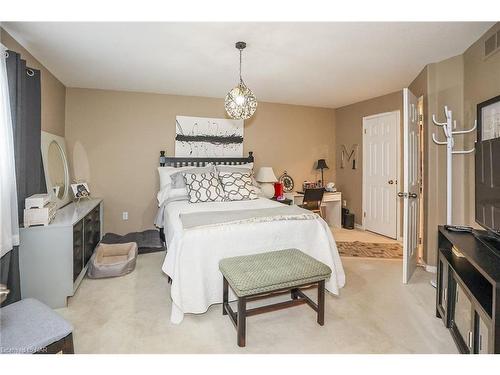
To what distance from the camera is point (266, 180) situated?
466cm

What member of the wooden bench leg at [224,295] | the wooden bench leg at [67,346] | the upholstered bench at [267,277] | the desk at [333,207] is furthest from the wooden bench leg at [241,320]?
the desk at [333,207]

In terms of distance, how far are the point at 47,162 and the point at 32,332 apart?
2424 millimetres

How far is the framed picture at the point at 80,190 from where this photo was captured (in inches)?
149

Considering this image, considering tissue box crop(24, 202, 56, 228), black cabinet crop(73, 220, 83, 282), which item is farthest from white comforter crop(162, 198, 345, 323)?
tissue box crop(24, 202, 56, 228)

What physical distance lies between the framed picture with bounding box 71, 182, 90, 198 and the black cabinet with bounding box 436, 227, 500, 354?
398cm

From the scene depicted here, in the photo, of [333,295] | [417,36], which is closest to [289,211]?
[333,295]

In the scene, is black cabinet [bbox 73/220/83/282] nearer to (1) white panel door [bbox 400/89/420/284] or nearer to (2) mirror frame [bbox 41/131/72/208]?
(2) mirror frame [bbox 41/131/72/208]

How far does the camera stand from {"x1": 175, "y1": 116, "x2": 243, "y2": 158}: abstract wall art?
14.8 ft

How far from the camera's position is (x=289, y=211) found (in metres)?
2.91

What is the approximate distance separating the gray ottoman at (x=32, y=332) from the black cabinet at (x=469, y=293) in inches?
78.4
